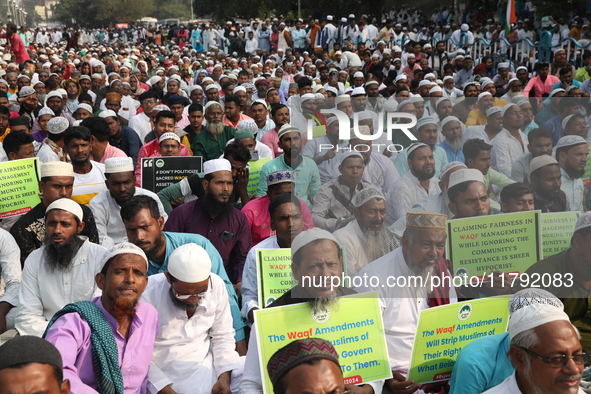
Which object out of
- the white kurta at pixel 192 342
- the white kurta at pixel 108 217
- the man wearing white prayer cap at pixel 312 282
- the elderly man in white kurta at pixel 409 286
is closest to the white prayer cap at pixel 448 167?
the elderly man in white kurta at pixel 409 286

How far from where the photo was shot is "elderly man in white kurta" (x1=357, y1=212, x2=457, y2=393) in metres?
2.76

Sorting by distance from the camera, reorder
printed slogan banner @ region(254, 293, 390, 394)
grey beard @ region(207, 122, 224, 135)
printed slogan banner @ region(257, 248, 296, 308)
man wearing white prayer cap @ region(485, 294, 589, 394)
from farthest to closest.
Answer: grey beard @ region(207, 122, 224, 135) < printed slogan banner @ region(257, 248, 296, 308) < printed slogan banner @ region(254, 293, 390, 394) < man wearing white prayer cap @ region(485, 294, 589, 394)

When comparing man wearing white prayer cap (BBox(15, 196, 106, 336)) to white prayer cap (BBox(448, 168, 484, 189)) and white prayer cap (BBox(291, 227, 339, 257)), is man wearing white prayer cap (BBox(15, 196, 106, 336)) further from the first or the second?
white prayer cap (BBox(448, 168, 484, 189))

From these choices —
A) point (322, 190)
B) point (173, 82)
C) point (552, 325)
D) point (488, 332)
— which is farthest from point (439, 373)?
point (173, 82)

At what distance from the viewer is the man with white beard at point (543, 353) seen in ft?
7.57

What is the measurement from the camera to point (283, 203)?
4.00m

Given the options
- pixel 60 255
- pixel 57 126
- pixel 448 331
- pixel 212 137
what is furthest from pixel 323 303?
pixel 212 137

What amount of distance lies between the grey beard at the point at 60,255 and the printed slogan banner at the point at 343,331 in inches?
53.6

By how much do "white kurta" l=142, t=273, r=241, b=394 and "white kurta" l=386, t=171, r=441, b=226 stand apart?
1.08 metres

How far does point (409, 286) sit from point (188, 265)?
1071 mm

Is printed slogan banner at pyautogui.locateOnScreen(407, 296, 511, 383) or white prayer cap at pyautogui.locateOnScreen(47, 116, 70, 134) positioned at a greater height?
white prayer cap at pyautogui.locateOnScreen(47, 116, 70, 134)

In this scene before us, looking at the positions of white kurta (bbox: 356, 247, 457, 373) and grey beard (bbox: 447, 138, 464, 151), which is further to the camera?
white kurta (bbox: 356, 247, 457, 373)

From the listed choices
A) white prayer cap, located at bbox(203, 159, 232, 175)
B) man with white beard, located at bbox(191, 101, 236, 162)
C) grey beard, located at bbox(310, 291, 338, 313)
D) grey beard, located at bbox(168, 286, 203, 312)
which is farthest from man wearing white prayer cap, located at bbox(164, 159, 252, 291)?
man with white beard, located at bbox(191, 101, 236, 162)

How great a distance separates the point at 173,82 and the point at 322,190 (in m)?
8.28
